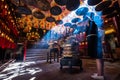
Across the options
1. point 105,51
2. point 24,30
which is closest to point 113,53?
point 105,51

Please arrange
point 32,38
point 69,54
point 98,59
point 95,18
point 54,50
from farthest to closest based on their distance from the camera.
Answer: point 32,38, point 54,50, point 69,54, point 95,18, point 98,59

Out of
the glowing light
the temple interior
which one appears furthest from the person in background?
the glowing light

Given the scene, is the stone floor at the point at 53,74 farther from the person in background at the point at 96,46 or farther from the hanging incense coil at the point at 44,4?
the hanging incense coil at the point at 44,4

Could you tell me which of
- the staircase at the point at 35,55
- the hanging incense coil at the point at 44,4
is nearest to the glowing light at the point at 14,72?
the hanging incense coil at the point at 44,4

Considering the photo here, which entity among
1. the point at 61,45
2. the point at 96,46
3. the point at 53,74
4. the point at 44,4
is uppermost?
the point at 44,4

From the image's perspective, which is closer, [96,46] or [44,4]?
[96,46]

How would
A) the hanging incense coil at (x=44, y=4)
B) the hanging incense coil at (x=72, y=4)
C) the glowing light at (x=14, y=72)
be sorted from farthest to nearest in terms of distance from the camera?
1. the hanging incense coil at (x=44, y=4)
2. the hanging incense coil at (x=72, y=4)
3. the glowing light at (x=14, y=72)

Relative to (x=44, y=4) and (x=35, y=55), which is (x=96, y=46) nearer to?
(x=44, y=4)

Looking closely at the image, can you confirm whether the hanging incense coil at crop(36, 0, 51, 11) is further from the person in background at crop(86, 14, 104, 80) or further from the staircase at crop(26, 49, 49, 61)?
the staircase at crop(26, 49, 49, 61)

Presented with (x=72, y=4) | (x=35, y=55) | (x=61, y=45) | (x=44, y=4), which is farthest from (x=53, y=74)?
(x=35, y=55)

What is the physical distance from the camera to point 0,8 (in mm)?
5336

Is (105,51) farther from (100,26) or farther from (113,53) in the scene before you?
(100,26)

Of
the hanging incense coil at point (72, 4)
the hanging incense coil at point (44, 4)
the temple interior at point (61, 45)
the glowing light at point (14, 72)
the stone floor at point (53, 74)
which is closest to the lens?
the stone floor at point (53, 74)

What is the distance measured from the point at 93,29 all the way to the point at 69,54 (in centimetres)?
135
